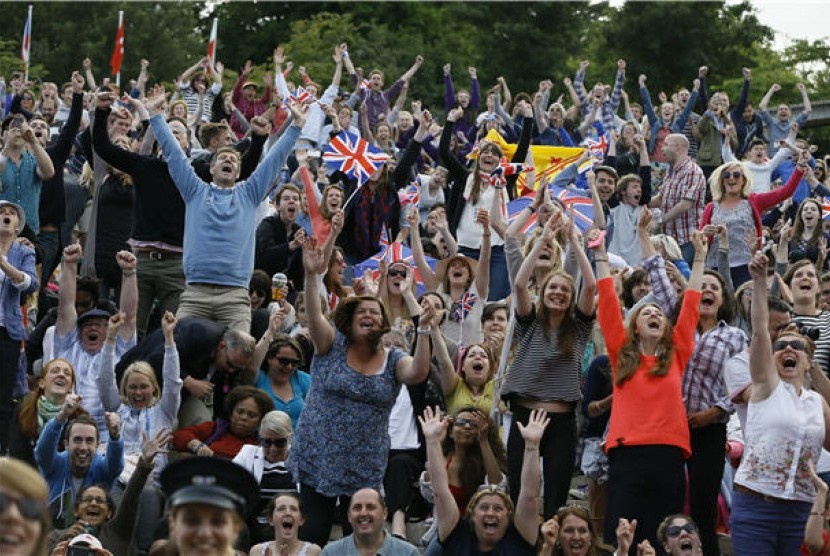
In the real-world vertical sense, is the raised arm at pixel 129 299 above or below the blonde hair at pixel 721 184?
below

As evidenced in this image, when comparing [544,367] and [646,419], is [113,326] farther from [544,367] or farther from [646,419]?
[646,419]

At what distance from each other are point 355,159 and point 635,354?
6.92 meters

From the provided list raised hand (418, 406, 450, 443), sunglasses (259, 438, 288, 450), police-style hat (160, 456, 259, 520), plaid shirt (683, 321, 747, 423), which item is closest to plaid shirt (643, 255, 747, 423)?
plaid shirt (683, 321, 747, 423)

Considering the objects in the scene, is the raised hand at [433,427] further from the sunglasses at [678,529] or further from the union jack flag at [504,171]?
the union jack flag at [504,171]

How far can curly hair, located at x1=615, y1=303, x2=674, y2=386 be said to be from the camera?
1011cm

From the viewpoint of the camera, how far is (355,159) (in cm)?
1670

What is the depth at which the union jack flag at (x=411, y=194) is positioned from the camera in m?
18.2

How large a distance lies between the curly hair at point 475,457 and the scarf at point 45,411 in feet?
8.26

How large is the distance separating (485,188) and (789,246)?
2.93 m

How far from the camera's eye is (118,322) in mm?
11867

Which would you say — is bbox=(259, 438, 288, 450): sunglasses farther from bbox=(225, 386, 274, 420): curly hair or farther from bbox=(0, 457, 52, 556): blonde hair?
bbox=(0, 457, 52, 556): blonde hair

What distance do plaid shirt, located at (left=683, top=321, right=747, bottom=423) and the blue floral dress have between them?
6.01ft

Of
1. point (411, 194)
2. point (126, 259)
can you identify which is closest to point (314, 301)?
point (126, 259)

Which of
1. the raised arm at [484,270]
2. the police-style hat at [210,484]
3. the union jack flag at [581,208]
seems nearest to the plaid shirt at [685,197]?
the union jack flag at [581,208]
